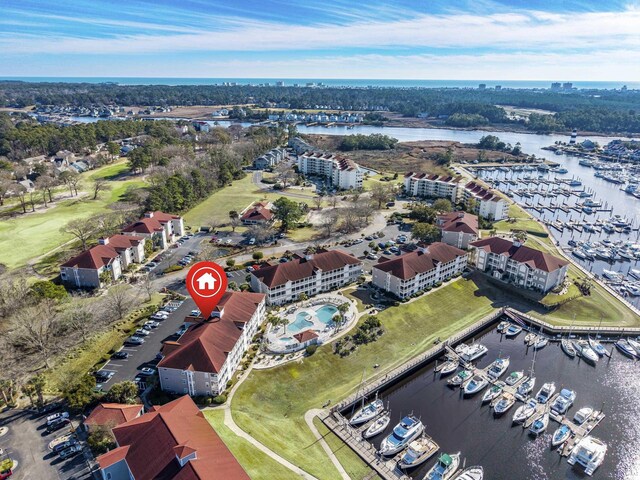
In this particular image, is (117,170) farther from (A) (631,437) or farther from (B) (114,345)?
(A) (631,437)

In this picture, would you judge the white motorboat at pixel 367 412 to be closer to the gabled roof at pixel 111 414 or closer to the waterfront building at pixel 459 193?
the gabled roof at pixel 111 414

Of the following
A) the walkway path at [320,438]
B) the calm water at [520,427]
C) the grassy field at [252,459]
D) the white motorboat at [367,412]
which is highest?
the grassy field at [252,459]

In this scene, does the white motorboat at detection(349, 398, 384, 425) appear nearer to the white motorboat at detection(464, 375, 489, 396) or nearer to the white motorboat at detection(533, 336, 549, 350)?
the white motorboat at detection(464, 375, 489, 396)

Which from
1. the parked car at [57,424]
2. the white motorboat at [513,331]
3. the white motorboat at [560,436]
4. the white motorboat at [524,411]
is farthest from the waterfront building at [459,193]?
the parked car at [57,424]

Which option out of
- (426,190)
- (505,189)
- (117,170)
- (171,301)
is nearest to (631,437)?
(171,301)

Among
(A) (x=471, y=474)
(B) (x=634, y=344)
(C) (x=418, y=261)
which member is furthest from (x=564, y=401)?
(C) (x=418, y=261)

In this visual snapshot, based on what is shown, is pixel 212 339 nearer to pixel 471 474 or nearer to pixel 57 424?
pixel 57 424

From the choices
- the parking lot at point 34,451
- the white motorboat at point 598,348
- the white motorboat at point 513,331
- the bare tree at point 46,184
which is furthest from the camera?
the bare tree at point 46,184
